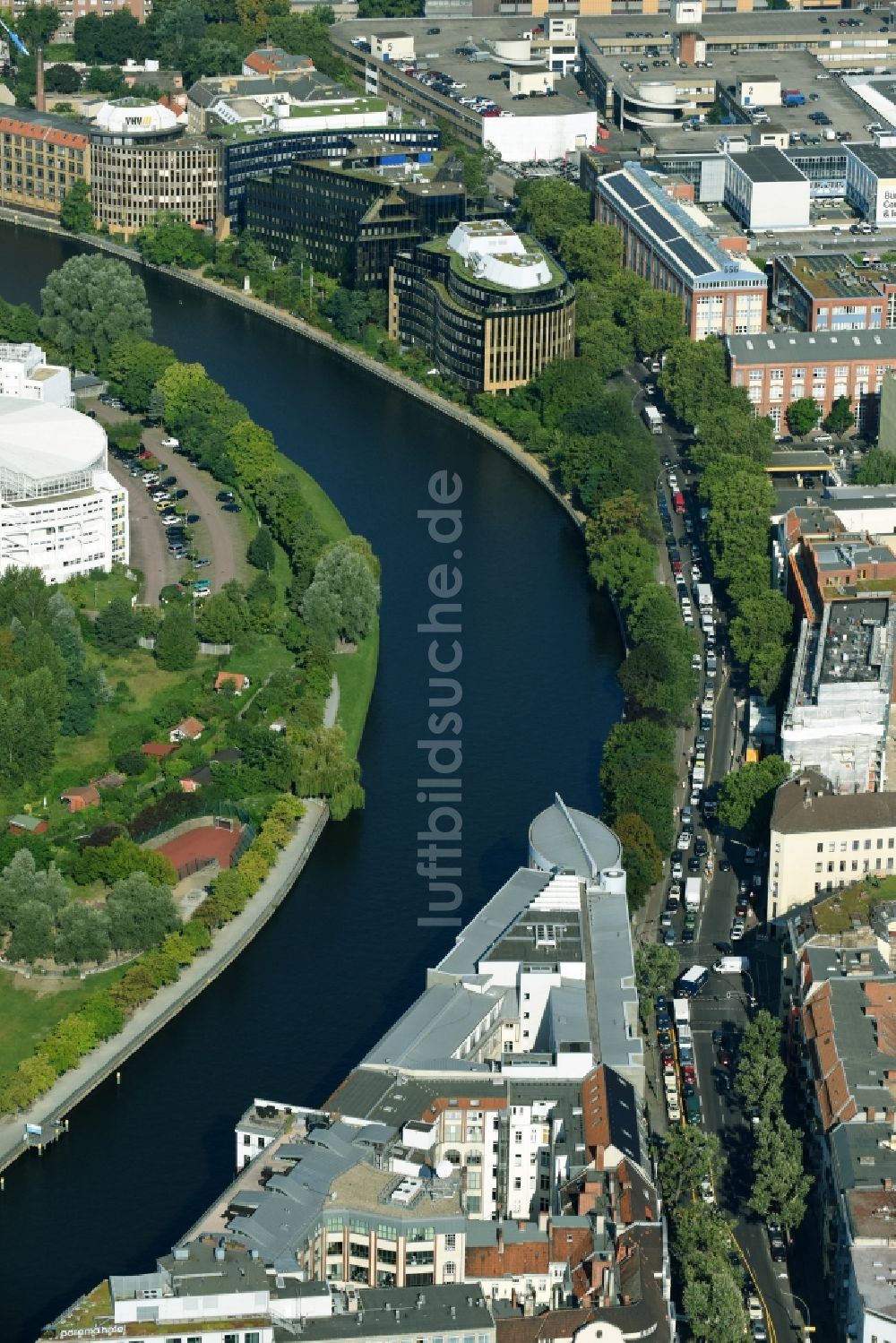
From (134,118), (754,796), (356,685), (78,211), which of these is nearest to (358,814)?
(356,685)

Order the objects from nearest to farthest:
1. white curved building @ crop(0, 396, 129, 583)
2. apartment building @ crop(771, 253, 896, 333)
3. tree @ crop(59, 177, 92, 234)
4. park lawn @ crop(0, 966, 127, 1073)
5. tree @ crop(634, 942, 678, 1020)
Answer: park lawn @ crop(0, 966, 127, 1073), tree @ crop(634, 942, 678, 1020), white curved building @ crop(0, 396, 129, 583), apartment building @ crop(771, 253, 896, 333), tree @ crop(59, 177, 92, 234)

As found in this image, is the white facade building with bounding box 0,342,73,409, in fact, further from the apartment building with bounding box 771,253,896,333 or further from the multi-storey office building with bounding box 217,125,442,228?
the apartment building with bounding box 771,253,896,333

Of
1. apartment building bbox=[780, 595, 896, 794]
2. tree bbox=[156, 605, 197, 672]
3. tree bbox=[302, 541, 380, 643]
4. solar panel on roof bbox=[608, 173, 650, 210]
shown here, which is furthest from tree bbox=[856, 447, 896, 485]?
solar panel on roof bbox=[608, 173, 650, 210]

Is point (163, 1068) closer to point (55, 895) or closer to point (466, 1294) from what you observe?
point (55, 895)


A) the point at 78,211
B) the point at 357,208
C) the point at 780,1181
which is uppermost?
the point at 357,208

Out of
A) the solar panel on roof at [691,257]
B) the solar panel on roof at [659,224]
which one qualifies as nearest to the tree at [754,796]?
the solar panel on roof at [691,257]

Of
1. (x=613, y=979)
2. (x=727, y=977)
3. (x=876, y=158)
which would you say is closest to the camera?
(x=613, y=979)

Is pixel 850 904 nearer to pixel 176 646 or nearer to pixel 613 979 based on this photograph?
pixel 613 979
